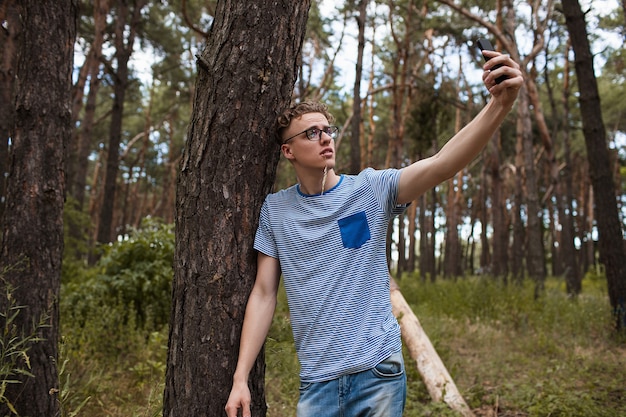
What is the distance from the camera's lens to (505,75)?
1.89 metres

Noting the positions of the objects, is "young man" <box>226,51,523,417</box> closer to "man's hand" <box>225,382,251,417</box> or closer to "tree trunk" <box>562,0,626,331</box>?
"man's hand" <box>225,382,251,417</box>

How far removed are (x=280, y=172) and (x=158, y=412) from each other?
2319 cm

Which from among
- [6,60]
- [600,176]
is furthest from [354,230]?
[600,176]

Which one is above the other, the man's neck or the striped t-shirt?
the man's neck

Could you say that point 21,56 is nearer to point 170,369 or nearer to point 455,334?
point 170,369

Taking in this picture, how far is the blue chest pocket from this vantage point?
2.09 meters

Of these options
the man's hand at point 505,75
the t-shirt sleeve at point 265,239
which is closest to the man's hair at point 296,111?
the t-shirt sleeve at point 265,239

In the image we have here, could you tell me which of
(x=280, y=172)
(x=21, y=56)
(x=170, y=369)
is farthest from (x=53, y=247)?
(x=280, y=172)

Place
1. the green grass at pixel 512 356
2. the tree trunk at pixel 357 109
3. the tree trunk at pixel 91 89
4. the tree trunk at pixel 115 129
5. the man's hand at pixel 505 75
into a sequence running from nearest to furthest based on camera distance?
the man's hand at pixel 505 75 < the green grass at pixel 512 356 < the tree trunk at pixel 357 109 < the tree trunk at pixel 91 89 < the tree trunk at pixel 115 129

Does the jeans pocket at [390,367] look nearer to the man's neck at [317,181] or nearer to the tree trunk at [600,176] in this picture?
the man's neck at [317,181]

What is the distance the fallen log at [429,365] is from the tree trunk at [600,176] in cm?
350

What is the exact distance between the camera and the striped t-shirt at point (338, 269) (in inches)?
78.3

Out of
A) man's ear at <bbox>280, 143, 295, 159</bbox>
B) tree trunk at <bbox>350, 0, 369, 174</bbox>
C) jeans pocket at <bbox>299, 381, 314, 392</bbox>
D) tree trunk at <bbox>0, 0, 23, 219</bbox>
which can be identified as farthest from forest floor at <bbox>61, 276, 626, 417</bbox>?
tree trunk at <bbox>350, 0, 369, 174</bbox>

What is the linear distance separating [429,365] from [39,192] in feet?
12.6
